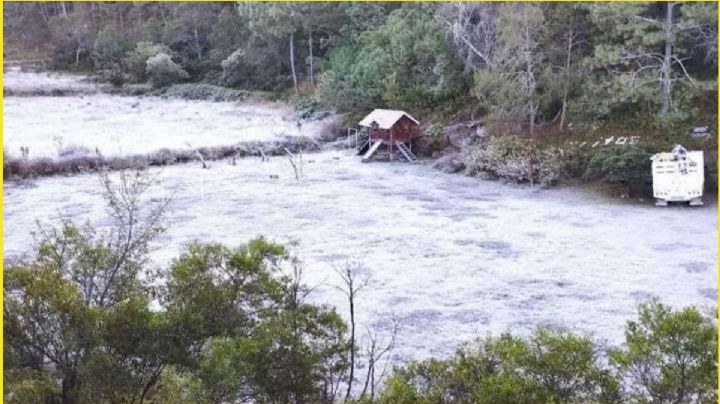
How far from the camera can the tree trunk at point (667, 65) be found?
67.9ft

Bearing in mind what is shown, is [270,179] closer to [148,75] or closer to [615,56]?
[615,56]

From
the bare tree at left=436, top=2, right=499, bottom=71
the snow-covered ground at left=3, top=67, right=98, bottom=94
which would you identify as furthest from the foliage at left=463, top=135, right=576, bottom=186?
the snow-covered ground at left=3, top=67, right=98, bottom=94

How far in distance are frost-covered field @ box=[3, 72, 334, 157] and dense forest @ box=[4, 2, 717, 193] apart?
6.90ft

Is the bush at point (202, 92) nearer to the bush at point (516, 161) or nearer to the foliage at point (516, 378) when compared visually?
the bush at point (516, 161)

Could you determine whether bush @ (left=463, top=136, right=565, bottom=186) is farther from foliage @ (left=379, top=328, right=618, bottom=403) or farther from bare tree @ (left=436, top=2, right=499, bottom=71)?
foliage @ (left=379, top=328, right=618, bottom=403)

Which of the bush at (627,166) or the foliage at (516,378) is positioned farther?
the bush at (627,166)

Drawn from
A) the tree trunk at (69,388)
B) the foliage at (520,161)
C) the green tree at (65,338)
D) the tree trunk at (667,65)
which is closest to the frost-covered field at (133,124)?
the foliage at (520,161)

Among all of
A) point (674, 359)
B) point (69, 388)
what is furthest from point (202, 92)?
point (674, 359)

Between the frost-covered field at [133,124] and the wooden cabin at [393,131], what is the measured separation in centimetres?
428

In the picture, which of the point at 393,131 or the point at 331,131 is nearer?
the point at 393,131

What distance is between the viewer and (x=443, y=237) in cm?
1652

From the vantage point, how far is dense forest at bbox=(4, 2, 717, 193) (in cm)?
2131

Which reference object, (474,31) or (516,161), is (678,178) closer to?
(516,161)

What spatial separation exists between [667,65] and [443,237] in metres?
9.16
